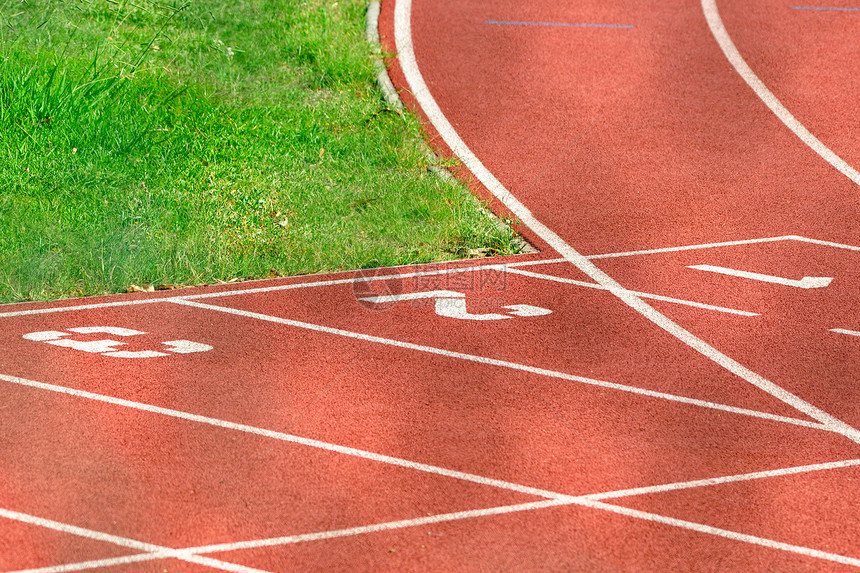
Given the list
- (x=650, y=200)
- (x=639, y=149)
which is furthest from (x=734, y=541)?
(x=639, y=149)

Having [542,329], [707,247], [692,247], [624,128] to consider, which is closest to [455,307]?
[542,329]

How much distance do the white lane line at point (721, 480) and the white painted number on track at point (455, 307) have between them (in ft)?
6.67

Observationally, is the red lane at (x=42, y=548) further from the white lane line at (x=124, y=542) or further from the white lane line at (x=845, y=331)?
the white lane line at (x=845, y=331)

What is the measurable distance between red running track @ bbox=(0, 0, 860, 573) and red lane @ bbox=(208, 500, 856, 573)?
14mm

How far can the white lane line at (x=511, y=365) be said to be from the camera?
5.64 metres

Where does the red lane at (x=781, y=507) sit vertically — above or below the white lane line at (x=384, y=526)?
below

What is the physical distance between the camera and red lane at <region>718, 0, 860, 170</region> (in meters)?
10.1

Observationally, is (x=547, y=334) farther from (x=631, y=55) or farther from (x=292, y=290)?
(x=631, y=55)

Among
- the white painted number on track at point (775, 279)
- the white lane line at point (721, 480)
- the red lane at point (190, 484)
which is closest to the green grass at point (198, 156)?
the white painted number on track at point (775, 279)

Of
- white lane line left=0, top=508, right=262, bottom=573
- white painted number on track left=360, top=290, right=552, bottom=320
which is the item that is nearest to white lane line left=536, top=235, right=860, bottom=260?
white painted number on track left=360, top=290, right=552, bottom=320

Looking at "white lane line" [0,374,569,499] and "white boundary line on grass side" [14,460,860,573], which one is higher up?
"white lane line" [0,374,569,499]

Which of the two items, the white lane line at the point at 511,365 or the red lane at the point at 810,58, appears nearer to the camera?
the white lane line at the point at 511,365

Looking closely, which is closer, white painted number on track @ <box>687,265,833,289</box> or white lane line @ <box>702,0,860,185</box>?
white painted number on track @ <box>687,265,833,289</box>

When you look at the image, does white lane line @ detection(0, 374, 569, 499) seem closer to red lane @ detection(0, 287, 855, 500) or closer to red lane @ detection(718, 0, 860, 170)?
red lane @ detection(0, 287, 855, 500)
